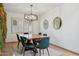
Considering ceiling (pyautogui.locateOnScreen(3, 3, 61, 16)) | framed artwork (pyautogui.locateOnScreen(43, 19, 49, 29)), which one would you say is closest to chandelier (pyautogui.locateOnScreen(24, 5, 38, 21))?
ceiling (pyautogui.locateOnScreen(3, 3, 61, 16))

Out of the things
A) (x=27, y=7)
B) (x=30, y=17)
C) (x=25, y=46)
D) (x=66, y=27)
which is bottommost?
(x=25, y=46)

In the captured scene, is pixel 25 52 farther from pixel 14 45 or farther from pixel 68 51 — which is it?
pixel 68 51

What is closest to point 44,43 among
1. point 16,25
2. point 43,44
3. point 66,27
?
point 43,44

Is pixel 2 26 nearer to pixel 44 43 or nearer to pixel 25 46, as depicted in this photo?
pixel 25 46

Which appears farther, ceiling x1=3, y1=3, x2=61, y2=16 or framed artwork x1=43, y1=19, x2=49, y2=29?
framed artwork x1=43, y1=19, x2=49, y2=29

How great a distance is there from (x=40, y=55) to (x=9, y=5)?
0.92 m

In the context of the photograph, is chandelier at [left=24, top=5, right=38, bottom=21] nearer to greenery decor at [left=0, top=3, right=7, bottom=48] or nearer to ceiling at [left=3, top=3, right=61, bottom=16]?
ceiling at [left=3, top=3, right=61, bottom=16]

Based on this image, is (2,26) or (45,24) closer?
(2,26)

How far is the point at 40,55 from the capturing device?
75.9 inches

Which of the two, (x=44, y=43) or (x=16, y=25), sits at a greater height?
(x=16, y=25)

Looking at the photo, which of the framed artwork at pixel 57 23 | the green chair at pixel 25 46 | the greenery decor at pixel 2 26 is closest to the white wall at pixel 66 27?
the framed artwork at pixel 57 23

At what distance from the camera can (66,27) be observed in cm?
189

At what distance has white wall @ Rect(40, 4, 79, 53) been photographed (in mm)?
1840

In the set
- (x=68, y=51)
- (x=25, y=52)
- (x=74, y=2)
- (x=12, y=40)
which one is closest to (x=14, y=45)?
(x=12, y=40)
